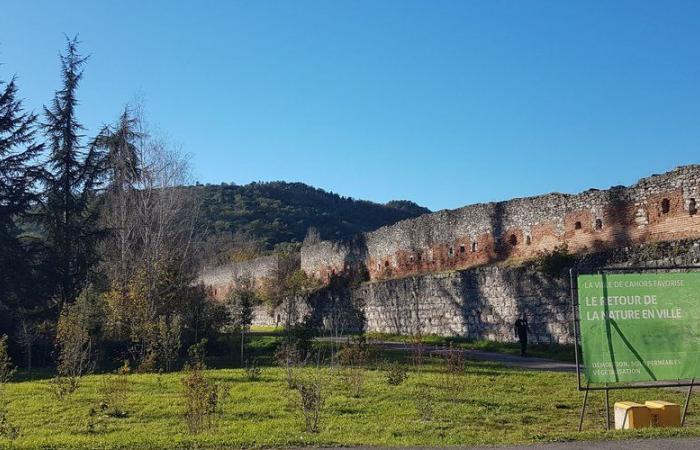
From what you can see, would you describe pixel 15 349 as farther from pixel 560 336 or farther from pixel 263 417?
pixel 560 336

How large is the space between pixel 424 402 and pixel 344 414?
4.58ft

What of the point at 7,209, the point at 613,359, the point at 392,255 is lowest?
the point at 613,359

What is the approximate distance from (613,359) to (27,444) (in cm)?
720

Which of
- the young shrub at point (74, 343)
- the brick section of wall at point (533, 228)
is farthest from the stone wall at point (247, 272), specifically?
the young shrub at point (74, 343)

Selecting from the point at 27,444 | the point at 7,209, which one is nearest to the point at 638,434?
the point at 27,444

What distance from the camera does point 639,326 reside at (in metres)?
8.08

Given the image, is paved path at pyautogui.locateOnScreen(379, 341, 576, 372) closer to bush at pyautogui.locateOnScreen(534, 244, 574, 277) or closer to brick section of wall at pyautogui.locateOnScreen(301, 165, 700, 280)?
bush at pyautogui.locateOnScreen(534, 244, 574, 277)

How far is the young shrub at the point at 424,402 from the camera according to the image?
30.0 ft

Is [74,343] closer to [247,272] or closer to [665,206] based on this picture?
[665,206]

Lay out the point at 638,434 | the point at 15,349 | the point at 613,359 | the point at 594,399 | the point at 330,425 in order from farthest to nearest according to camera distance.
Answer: the point at 15,349, the point at 594,399, the point at 330,425, the point at 613,359, the point at 638,434

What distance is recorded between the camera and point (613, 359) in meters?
7.98

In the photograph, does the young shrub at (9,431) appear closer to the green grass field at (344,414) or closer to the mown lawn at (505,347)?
the green grass field at (344,414)

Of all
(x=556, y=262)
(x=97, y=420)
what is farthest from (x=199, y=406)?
(x=556, y=262)

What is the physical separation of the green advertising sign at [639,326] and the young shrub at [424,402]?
2425 mm
